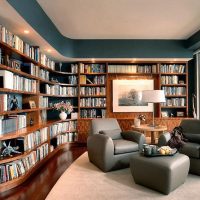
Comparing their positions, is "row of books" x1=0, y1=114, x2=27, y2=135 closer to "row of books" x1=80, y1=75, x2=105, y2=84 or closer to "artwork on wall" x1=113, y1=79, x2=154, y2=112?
"row of books" x1=80, y1=75, x2=105, y2=84

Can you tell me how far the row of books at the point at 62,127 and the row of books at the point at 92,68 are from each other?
150 cm

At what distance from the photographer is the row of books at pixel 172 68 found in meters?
5.84

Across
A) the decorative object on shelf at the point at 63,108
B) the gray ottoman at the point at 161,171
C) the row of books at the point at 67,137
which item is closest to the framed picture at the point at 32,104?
the decorative object on shelf at the point at 63,108

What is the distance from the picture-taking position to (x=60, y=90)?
18.5 ft

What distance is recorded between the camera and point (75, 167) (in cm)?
373

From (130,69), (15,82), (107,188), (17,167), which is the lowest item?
(107,188)

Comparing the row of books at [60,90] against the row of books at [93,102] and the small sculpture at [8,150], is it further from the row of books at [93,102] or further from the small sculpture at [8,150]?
the small sculpture at [8,150]

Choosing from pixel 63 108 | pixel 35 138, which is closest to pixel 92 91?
pixel 63 108

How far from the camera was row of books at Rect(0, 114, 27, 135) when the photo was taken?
2.99m

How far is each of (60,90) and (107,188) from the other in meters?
3.39

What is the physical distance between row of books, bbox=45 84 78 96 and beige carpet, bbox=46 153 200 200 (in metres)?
2.24

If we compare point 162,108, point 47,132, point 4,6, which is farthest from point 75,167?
point 162,108

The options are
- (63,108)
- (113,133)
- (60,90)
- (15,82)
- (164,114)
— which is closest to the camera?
(15,82)

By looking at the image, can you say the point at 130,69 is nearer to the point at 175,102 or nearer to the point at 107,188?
the point at 175,102
